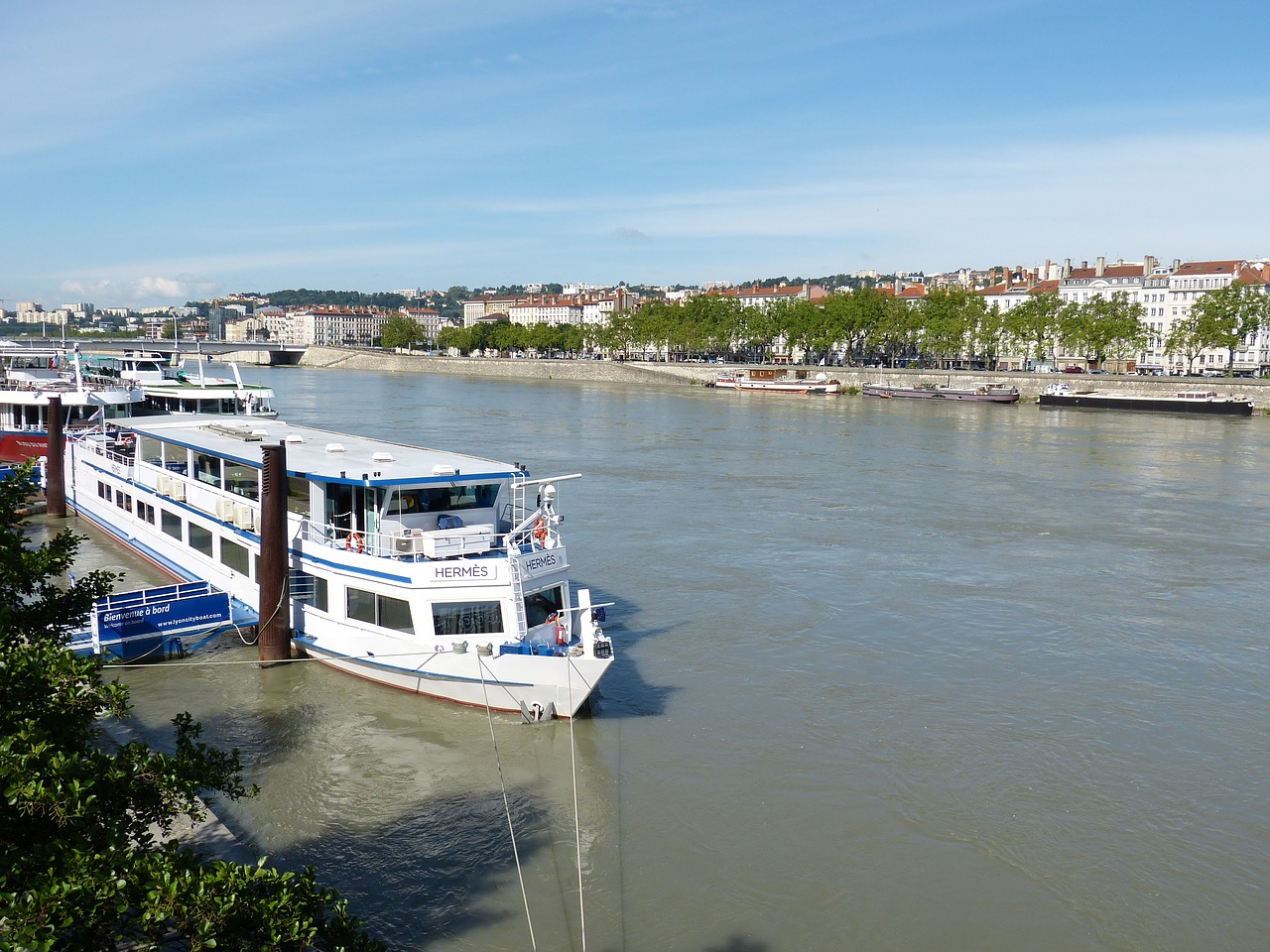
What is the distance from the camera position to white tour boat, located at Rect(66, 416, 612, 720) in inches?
567

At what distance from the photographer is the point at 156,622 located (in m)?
16.7

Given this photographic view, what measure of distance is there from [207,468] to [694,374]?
281ft

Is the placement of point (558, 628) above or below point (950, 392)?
below

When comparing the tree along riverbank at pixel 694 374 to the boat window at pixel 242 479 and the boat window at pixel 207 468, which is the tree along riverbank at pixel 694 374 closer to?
the boat window at pixel 207 468

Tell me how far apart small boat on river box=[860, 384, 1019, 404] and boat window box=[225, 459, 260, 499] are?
228ft

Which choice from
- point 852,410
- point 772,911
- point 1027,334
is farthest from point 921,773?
point 1027,334

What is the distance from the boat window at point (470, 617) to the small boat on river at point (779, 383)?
257 feet

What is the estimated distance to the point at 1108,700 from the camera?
16297 millimetres

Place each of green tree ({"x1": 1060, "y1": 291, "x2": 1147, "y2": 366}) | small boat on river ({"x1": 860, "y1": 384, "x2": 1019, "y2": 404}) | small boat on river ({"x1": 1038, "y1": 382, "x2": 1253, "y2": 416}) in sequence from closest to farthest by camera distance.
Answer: small boat on river ({"x1": 1038, "y1": 382, "x2": 1253, "y2": 416}), small boat on river ({"x1": 860, "y1": 384, "x2": 1019, "y2": 404}), green tree ({"x1": 1060, "y1": 291, "x2": 1147, "y2": 366})

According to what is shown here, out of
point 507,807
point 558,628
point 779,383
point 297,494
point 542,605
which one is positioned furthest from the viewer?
point 779,383

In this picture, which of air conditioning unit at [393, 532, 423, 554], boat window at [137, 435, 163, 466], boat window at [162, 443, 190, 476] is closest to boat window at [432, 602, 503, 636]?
air conditioning unit at [393, 532, 423, 554]

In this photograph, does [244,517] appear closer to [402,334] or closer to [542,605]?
[542,605]

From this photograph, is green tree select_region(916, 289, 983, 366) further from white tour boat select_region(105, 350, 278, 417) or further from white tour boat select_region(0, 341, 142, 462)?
white tour boat select_region(0, 341, 142, 462)

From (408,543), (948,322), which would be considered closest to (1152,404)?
(948,322)
